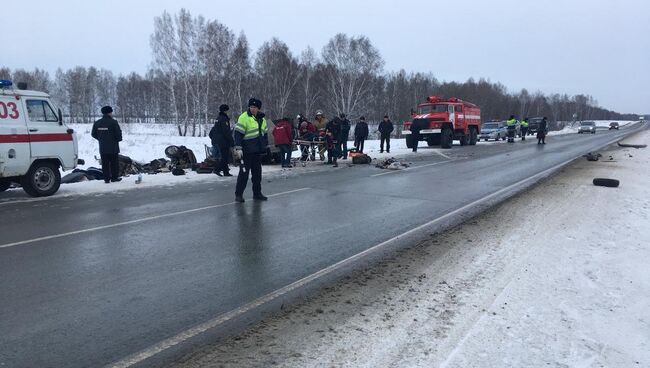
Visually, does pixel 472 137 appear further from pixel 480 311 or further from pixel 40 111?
pixel 480 311

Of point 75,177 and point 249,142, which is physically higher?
point 249,142

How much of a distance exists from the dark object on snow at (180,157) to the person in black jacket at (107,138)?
10.8ft

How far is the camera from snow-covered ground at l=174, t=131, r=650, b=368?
3229 millimetres

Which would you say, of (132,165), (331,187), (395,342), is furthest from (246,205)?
(132,165)

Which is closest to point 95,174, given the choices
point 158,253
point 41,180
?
point 41,180

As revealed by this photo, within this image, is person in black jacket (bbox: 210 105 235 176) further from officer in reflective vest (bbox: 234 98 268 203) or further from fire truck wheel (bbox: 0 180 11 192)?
fire truck wheel (bbox: 0 180 11 192)

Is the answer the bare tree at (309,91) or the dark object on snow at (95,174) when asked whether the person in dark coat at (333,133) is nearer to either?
the dark object on snow at (95,174)

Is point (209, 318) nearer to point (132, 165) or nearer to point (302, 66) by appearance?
point (132, 165)

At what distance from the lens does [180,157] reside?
16.0 metres

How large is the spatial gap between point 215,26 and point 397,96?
4465cm

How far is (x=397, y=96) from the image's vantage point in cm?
8606

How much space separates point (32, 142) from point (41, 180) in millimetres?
855

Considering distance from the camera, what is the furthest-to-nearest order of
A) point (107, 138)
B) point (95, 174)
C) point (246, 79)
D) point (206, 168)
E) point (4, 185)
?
point (246, 79)
point (206, 168)
point (95, 174)
point (107, 138)
point (4, 185)

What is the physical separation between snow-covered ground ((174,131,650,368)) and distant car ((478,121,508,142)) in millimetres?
33739
